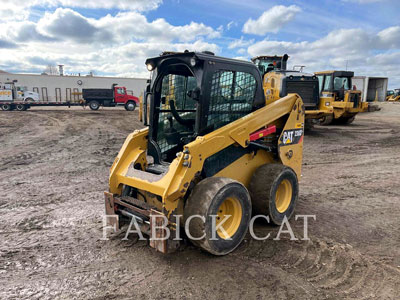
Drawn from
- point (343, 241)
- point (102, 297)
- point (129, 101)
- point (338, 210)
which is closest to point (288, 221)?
point (343, 241)

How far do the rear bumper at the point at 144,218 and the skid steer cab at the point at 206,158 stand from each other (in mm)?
11

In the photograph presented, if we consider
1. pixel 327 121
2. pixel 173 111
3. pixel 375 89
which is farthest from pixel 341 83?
pixel 375 89

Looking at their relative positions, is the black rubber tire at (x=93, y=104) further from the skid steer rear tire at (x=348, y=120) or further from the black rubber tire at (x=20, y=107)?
the skid steer rear tire at (x=348, y=120)

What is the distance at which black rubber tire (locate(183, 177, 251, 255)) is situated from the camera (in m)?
3.12

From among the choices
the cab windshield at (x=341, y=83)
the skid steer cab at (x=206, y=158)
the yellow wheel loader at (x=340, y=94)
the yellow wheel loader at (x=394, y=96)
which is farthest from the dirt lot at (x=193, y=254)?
the yellow wheel loader at (x=394, y=96)

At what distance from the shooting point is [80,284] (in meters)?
2.96

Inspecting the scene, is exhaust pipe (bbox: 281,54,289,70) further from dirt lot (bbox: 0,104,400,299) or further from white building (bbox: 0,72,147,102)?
white building (bbox: 0,72,147,102)

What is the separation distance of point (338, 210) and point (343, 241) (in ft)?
3.90

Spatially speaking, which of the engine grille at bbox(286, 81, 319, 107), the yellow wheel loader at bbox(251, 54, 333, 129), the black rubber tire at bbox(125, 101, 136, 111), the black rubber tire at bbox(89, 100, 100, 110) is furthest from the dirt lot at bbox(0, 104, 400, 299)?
the black rubber tire at bbox(125, 101, 136, 111)

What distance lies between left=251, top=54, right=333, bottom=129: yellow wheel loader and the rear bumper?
9.05m

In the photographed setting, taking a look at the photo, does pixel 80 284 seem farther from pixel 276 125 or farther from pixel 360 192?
pixel 360 192

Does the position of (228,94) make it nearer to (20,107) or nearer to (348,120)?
(348,120)

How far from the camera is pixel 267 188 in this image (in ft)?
13.2

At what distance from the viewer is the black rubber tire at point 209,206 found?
3.12 m
